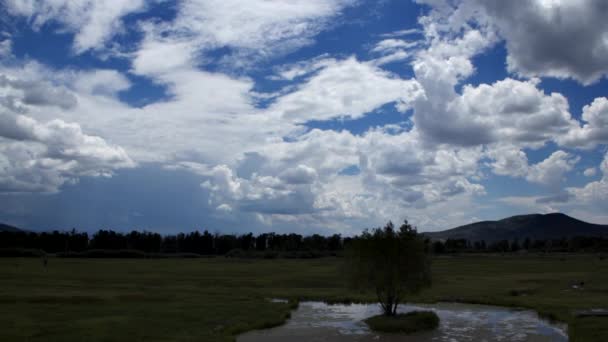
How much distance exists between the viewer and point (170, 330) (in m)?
43.5

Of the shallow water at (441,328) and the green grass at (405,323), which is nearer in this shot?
the shallow water at (441,328)

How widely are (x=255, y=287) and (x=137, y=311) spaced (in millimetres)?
→ 36644

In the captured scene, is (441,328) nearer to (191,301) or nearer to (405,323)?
(405,323)

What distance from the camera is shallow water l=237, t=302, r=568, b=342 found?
45000mm

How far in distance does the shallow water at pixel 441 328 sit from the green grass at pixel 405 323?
875mm

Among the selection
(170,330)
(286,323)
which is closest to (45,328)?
(170,330)

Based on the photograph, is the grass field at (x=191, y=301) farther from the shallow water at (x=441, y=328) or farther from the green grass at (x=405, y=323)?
the green grass at (x=405, y=323)

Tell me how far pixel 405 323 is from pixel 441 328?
390 cm

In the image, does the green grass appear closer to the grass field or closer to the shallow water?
the shallow water

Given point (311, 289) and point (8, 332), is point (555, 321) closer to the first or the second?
point (311, 289)

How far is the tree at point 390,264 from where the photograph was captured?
52753 millimetres

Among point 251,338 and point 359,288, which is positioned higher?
point 359,288

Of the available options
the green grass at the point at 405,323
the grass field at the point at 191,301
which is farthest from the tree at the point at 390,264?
the grass field at the point at 191,301

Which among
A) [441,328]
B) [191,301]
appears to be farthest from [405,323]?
[191,301]
